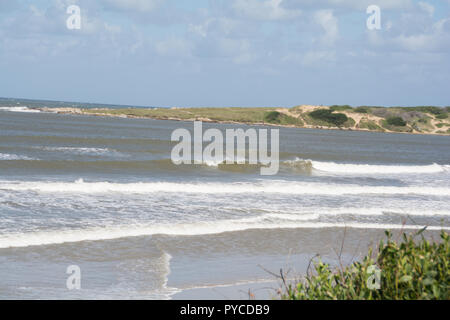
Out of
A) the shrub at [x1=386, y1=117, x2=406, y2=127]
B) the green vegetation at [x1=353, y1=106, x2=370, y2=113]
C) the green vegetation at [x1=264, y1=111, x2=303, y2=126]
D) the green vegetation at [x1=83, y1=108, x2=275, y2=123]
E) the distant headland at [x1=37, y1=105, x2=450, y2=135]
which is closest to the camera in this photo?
the green vegetation at [x1=83, y1=108, x2=275, y2=123]

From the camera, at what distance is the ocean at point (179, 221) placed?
8578mm

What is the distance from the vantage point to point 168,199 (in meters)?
16.8

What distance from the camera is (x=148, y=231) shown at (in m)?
12.1

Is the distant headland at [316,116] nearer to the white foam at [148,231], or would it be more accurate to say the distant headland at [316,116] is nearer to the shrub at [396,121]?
the shrub at [396,121]

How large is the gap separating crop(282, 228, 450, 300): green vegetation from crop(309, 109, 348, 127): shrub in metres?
93.3

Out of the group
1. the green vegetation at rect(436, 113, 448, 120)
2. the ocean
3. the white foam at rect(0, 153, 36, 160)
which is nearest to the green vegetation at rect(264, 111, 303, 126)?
the green vegetation at rect(436, 113, 448, 120)

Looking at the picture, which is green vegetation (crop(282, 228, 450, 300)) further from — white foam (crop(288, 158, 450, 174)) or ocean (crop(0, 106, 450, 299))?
white foam (crop(288, 158, 450, 174))

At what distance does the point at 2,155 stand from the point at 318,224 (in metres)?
18.4

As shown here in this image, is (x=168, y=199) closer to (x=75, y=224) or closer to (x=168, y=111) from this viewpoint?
(x=75, y=224)

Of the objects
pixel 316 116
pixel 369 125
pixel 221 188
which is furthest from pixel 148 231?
pixel 369 125

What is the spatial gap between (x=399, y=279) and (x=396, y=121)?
3992 inches

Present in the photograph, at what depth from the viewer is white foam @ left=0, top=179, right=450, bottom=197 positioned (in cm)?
1756

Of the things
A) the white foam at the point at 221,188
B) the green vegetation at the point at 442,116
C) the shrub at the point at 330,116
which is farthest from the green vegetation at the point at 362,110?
the white foam at the point at 221,188

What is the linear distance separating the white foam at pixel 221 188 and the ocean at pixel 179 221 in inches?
1.7
